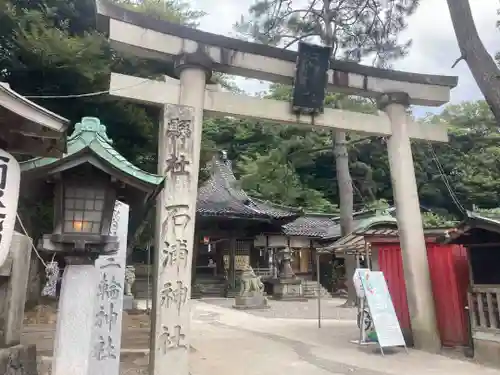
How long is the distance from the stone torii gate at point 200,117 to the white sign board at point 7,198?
9.24 feet

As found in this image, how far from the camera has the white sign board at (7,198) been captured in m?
3.28

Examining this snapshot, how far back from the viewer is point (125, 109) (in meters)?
9.38

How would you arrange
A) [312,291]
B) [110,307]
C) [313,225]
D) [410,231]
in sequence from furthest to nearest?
[313,225], [312,291], [410,231], [110,307]

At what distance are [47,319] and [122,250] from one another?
6088 millimetres

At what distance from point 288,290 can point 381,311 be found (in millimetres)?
13732

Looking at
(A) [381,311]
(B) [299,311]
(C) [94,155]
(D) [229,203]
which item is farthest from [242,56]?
(D) [229,203]

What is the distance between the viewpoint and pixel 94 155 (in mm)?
3936

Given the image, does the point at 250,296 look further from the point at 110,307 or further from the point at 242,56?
the point at 110,307

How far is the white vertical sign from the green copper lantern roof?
73 cm

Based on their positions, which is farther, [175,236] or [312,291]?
[312,291]

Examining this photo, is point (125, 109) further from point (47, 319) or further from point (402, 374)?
point (402, 374)

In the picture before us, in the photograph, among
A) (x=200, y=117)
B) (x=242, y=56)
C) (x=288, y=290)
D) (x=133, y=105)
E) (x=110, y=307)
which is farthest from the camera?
(x=288, y=290)

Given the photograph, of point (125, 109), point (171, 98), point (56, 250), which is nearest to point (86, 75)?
point (125, 109)

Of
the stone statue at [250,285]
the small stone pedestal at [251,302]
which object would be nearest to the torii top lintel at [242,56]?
the small stone pedestal at [251,302]
